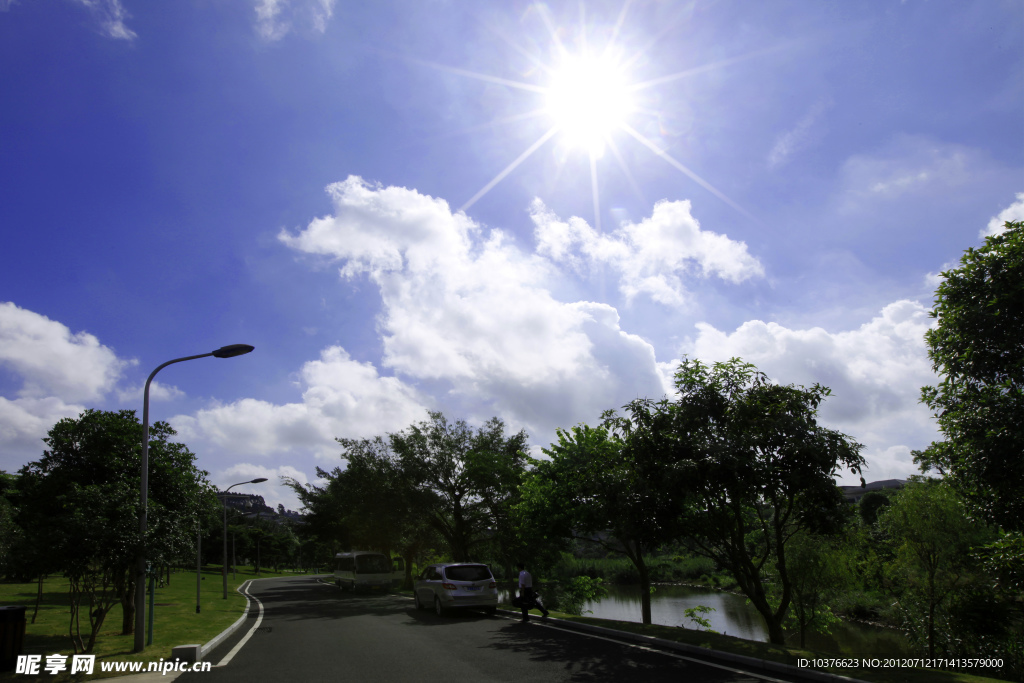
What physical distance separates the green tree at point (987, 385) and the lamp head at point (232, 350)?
14.5 m

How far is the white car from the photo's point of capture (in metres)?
18.3

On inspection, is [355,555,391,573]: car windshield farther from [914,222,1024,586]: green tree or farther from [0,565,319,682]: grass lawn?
[914,222,1024,586]: green tree

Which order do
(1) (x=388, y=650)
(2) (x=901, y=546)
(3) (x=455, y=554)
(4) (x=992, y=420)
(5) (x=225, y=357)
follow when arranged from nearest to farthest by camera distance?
(4) (x=992, y=420) → (1) (x=388, y=650) → (5) (x=225, y=357) → (2) (x=901, y=546) → (3) (x=455, y=554)

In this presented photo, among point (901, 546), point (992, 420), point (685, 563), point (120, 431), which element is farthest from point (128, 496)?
point (685, 563)

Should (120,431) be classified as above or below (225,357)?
below

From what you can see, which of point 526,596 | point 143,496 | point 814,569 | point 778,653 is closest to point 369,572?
point 526,596

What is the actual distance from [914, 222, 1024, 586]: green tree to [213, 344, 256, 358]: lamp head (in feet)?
47.7

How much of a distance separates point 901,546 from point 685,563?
42.3 m

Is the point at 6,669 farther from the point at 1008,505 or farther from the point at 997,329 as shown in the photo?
the point at 997,329

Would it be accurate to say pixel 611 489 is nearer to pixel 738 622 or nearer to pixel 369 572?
pixel 738 622

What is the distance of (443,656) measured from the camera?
1127 centimetres

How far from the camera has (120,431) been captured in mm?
14883

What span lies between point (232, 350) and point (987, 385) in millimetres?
15741

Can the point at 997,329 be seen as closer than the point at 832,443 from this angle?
Yes
